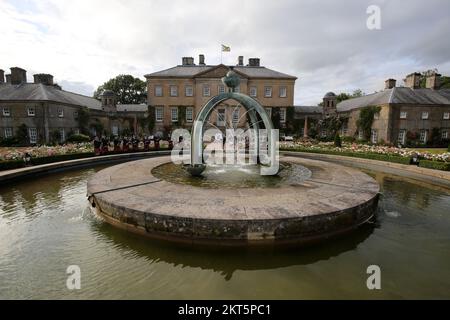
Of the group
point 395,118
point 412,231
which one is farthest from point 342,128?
point 412,231

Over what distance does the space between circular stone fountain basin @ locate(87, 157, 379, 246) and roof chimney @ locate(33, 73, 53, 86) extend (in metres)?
35.9

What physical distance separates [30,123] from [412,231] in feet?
121

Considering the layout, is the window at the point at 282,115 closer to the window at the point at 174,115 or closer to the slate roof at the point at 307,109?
the slate roof at the point at 307,109

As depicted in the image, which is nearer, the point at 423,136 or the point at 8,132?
the point at 8,132

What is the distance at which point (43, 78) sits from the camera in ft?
113

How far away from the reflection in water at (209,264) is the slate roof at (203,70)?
33946 mm

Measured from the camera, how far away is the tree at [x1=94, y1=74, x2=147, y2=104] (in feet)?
196

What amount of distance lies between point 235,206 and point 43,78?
41230 mm

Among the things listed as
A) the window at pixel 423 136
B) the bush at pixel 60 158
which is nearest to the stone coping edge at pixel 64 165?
the bush at pixel 60 158

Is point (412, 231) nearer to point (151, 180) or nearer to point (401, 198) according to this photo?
point (401, 198)

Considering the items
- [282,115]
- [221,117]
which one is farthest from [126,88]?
[282,115]

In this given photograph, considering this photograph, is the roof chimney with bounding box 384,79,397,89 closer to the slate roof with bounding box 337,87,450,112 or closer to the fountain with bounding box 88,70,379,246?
the slate roof with bounding box 337,87,450,112

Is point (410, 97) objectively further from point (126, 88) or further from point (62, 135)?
point (126, 88)

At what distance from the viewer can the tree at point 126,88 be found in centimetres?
5962
